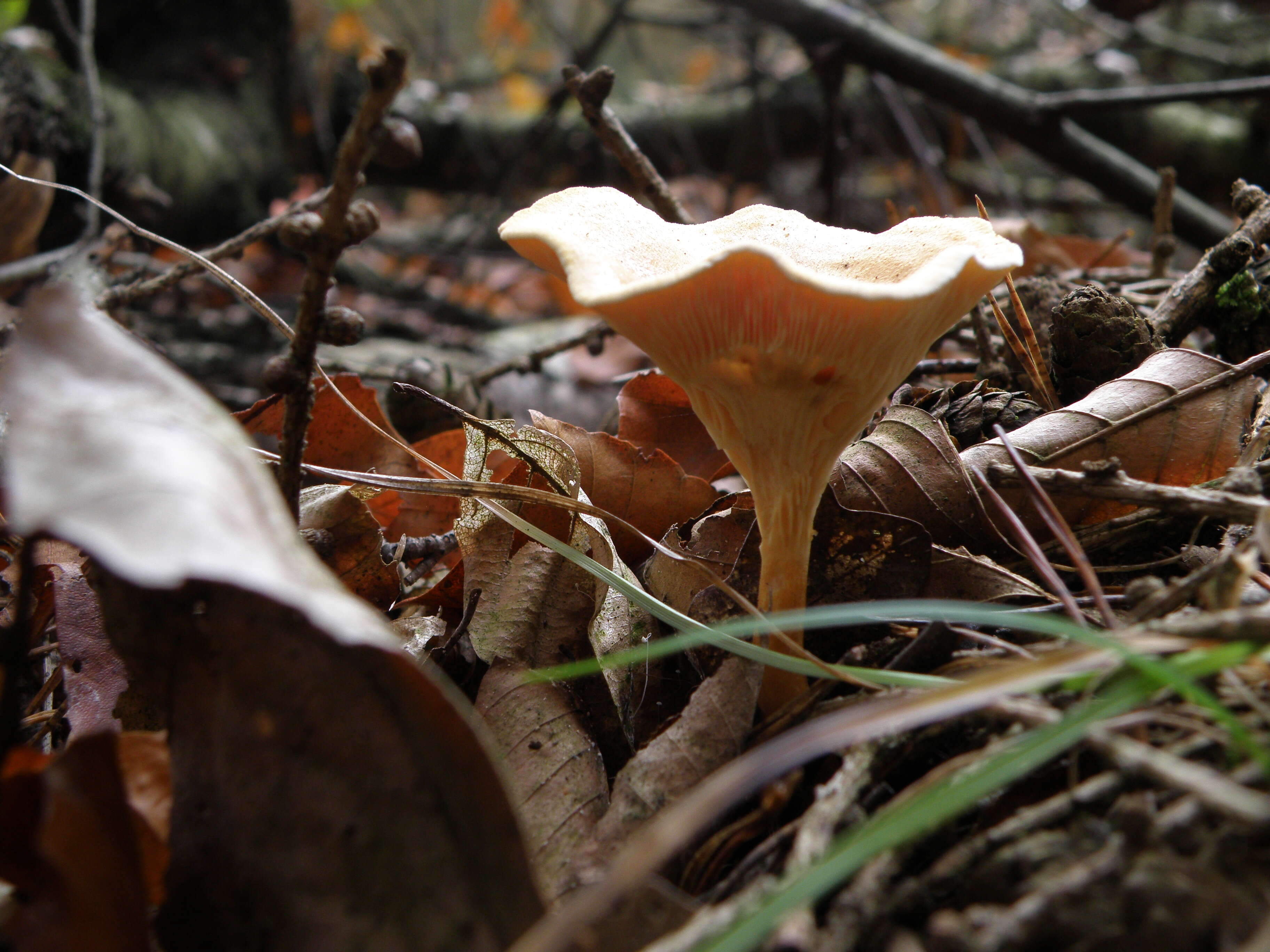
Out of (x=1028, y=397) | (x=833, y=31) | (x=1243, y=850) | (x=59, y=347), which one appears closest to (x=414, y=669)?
(x=59, y=347)

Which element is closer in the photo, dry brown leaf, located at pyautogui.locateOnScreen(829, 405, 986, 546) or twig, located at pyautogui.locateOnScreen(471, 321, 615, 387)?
dry brown leaf, located at pyautogui.locateOnScreen(829, 405, 986, 546)

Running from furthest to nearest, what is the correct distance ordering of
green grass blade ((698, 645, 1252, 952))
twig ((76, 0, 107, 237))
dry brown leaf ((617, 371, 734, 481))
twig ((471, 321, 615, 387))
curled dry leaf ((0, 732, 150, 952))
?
twig ((76, 0, 107, 237)) → twig ((471, 321, 615, 387)) → dry brown leaf ((617, 371, 734, 481)) → curled dry leaf ((0, 732, 150, 952)) → green grass blade ((698, 645, 1252, 952))

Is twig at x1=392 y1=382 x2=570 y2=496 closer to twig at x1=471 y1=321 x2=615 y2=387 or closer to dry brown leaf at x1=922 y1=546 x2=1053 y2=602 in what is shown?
dry brown leaf at x1=922 y1=546 x2=1053 y2=602

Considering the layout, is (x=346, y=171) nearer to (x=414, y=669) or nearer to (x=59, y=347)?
(x=59, y=347)

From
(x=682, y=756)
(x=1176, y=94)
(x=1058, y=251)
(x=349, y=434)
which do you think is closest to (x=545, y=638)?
(x=682, y=756)

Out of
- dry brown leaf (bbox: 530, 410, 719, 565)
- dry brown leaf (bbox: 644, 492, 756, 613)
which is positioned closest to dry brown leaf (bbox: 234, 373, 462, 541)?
dry brown leaf (bbox: 530, 410, 719, 565)

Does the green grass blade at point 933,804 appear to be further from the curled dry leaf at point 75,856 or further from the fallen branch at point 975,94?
the fallen branch at point 975,94

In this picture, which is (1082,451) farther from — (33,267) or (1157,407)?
(33,267)

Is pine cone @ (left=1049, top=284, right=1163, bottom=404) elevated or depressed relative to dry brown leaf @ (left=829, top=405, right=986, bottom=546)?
elevated
